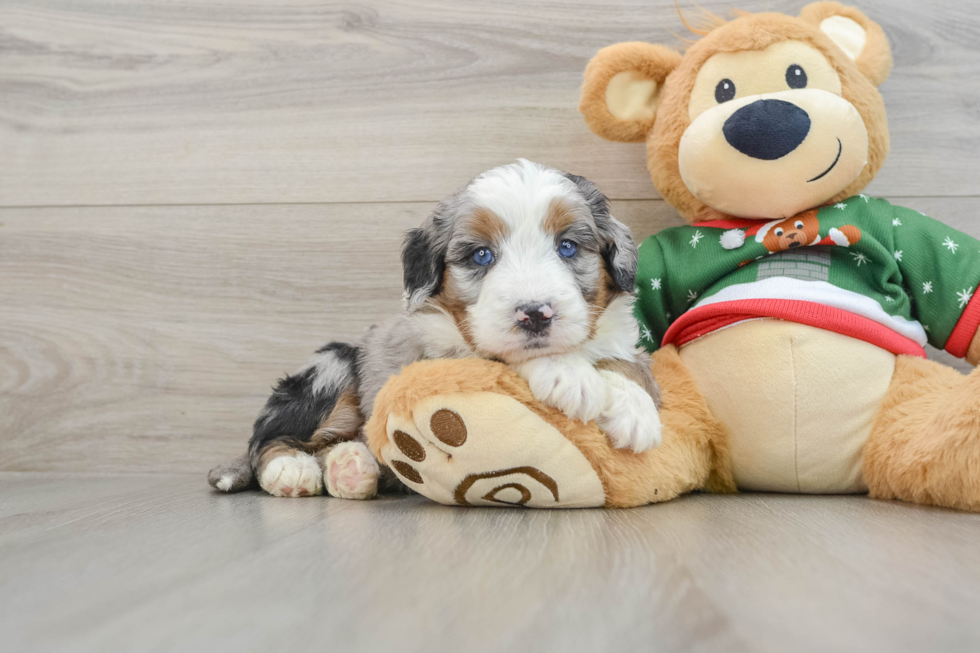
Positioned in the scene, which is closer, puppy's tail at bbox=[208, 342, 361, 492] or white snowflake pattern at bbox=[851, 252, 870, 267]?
white snowflake pattern at bbox=[851, 252, 870, 267]

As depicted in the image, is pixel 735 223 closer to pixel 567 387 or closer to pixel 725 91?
pixel 725 91

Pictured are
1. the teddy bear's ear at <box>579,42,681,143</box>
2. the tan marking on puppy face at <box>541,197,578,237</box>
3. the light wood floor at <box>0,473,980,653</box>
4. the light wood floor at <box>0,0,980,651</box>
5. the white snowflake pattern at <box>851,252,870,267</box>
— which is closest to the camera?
the light wood floor at <box>0,473,980,653</box>

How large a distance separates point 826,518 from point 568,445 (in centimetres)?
41

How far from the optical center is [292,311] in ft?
6.39

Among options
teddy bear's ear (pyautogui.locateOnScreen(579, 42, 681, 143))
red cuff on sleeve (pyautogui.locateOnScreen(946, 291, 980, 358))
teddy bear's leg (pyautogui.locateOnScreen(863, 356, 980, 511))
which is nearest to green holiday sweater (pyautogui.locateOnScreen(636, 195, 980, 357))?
red cuff on sleeve (pyautogui.locateOnScreen(946, 291, 980, 358))

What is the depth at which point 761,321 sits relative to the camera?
55.1 inches

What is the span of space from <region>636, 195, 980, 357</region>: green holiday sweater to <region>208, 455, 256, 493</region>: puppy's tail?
3.32ft

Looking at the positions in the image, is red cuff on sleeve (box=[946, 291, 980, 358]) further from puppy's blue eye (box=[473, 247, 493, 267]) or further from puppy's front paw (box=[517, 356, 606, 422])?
puppy's blue eye (box=[473, 247, 493, 267])

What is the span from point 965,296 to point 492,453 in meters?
1.06

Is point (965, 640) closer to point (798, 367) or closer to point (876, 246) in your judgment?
point (798, 367)

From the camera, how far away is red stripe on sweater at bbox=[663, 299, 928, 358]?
4.48 ft

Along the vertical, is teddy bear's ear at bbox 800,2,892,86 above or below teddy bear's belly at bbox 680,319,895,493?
above

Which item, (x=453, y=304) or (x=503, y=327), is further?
(x=453, y=304)

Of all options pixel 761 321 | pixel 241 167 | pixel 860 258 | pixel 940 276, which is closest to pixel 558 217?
pixel 761 321
